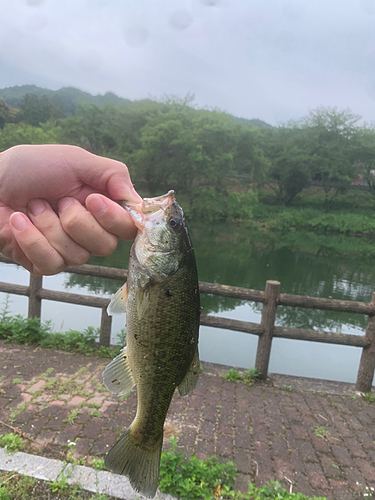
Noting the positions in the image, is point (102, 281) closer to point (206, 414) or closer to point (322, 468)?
point (206, 414)

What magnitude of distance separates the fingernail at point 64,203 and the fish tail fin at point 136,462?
103 cm

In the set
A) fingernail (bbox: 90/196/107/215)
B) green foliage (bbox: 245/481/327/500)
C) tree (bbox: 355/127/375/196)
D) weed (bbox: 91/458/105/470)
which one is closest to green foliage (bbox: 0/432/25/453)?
weed (bbox: 91/458/105/470)

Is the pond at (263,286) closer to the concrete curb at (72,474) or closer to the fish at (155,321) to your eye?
the concrete curb at (72,474)

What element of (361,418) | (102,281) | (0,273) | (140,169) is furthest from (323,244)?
(361,418)

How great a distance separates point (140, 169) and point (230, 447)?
2869 cm

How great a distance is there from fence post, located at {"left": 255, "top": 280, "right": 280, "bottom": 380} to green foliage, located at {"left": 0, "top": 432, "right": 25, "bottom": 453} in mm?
2988

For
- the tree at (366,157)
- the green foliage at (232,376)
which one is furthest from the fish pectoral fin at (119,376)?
the tree at (366,157)

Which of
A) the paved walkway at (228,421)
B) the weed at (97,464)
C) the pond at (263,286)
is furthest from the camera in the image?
the pond at (263,286)

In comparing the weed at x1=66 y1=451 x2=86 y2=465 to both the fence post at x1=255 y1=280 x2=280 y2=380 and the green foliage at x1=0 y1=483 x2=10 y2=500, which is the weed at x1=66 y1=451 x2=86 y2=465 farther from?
the fence post at x1=255 y1=280 x2=280 y2=380

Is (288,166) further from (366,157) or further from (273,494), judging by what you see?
(273,494)

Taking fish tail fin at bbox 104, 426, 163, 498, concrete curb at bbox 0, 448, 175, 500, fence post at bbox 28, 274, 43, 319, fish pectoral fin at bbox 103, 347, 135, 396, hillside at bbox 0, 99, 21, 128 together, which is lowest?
concrete curb at bbox 0, 448, 175, 500

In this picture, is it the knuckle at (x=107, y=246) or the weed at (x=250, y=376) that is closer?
the knuckle at (x=107, y=246)

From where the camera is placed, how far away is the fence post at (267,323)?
469 cm

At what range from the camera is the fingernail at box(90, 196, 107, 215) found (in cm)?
146
